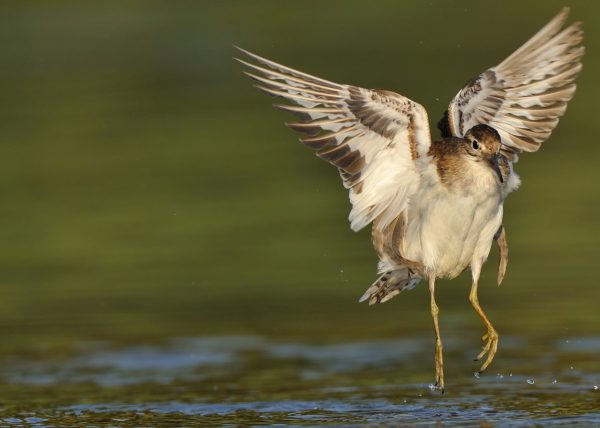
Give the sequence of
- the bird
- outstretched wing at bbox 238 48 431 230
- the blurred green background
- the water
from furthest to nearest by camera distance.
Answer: the blurred green background, the water, the bird, outstretched wing at bbox 238 48 431 230

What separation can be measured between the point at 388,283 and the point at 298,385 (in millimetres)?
1311

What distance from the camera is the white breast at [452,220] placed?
12508mm

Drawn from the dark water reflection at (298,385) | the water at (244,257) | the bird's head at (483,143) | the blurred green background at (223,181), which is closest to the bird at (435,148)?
the bird's head at (483,143)

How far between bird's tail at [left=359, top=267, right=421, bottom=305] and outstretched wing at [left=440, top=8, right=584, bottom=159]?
50.3 inches

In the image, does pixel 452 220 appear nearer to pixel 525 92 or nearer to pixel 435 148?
pixel 435 148

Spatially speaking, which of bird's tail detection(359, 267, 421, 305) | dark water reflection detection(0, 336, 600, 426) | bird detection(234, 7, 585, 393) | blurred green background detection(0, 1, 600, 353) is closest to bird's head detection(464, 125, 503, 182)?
bird detection(234, 7, 585, 393)

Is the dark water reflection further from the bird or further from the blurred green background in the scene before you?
the blurred green background

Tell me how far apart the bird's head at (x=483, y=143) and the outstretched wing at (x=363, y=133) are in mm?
347

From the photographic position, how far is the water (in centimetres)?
1361

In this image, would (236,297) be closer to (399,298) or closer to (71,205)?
(399,298)

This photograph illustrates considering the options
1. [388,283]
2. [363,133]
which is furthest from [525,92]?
[388,283]

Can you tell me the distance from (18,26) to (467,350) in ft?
87.0

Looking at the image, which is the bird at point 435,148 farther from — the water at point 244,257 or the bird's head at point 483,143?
the water at point 244,257

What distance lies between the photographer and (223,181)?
24.7 m
